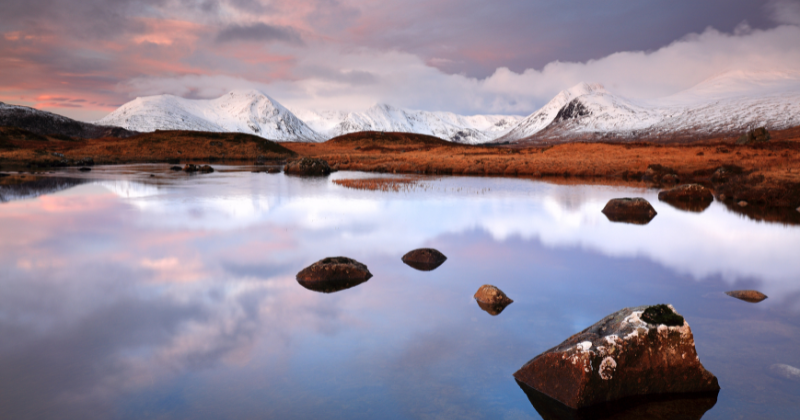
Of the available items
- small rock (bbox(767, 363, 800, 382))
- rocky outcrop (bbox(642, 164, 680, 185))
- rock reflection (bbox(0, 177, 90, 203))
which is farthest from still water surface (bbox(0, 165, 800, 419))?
rocky outcrop (bbox(642, 164, 680, 185))

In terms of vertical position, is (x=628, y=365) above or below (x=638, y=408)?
above

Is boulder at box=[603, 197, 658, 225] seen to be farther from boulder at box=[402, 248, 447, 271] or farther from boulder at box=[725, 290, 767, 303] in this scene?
boulder at box=[402, 248, 447, 271]

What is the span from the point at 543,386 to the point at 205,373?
508cm

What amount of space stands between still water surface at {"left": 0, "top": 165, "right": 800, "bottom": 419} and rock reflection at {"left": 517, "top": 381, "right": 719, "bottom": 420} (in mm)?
202

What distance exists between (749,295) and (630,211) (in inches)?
493

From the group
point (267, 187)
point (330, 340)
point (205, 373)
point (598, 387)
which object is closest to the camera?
point (598, 387)

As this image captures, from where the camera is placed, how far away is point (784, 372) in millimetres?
7266

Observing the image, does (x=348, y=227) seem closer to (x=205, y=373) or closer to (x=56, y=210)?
(x=205, y=373)

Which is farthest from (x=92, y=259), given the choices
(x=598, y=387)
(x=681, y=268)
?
(x=681, y=268)

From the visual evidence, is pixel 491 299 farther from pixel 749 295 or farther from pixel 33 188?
pixel 33 188

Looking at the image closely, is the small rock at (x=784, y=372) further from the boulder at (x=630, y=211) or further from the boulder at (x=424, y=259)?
the boulder at (x=630, y=211)

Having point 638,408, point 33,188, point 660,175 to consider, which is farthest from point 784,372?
point 660,175

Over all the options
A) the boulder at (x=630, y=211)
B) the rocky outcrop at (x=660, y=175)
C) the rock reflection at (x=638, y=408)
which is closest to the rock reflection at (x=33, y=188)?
the rock reflection at (x=638, y=408)

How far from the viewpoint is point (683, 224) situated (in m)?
21.2
